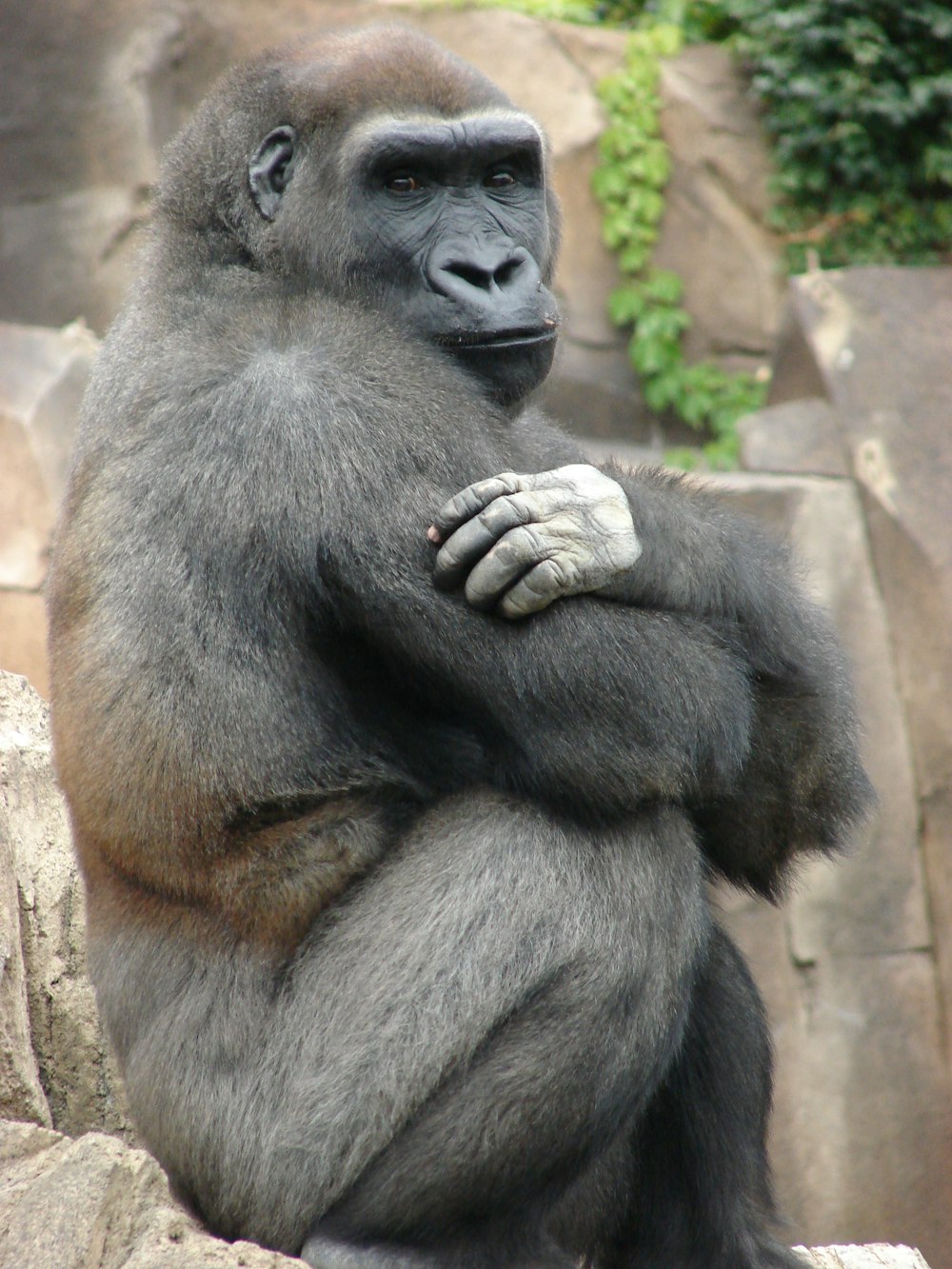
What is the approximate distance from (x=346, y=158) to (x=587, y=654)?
4.21ft

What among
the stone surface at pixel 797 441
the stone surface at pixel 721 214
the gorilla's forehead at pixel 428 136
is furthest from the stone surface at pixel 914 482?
the gorilla's forehead at pixel 428 136

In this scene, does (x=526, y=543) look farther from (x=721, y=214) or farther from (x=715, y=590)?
(x=721, y=214)

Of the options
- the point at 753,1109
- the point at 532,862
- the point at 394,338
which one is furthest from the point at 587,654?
the point at 753,1109

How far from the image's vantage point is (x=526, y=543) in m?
2.64

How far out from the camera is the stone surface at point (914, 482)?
7223mm

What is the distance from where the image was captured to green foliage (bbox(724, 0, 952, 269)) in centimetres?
924

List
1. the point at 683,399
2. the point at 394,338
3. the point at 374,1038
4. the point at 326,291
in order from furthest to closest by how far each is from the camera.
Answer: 1. the point at 683,399
2. the point at 326,291
3. the point at 394,338
4. the point at 374,1038

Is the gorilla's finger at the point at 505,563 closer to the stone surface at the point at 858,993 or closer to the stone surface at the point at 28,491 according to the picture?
the stone surface at the point at 858,993

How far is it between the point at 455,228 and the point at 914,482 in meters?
4.62

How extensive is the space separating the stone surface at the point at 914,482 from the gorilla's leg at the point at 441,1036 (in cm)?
475

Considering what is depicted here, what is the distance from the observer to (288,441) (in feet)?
8.96

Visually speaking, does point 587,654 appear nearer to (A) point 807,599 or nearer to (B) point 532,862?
(B) point 532,862

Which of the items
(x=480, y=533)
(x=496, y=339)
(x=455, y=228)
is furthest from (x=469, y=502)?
(x=455, y=228)

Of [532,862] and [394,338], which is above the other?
[394,338]
